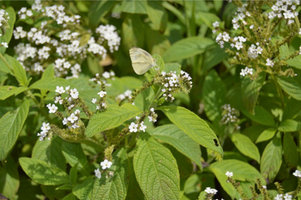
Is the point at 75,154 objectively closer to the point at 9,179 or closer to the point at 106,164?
the point at 106,164

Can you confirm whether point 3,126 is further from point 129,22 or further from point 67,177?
point 129,22

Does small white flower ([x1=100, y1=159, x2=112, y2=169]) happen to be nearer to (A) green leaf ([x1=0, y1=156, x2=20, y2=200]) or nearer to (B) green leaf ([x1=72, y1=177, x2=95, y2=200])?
(B) green leaf ([x1=72, y1=177, x2=95, y2=200])

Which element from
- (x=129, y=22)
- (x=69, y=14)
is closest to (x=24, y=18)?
(x=69, y=14)

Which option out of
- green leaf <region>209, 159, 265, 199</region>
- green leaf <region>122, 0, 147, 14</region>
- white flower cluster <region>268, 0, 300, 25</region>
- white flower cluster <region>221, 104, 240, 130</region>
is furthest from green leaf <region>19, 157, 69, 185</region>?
white flower cluster <region>268, 0, 300, 25</region>

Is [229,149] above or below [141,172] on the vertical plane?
below

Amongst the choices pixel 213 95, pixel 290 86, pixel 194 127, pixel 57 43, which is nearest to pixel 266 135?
pixel 290 86

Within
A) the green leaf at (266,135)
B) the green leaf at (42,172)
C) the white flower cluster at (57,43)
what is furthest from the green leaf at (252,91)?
the green leaf at (42,172)
